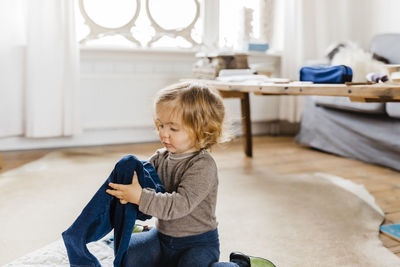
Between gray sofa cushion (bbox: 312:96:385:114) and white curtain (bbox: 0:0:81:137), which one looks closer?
gray sofa cushion (bbox: 312:96:385:114)

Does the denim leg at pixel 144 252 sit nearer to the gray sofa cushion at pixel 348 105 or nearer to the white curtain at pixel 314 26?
the gray sofa cushion at pixel 348 105

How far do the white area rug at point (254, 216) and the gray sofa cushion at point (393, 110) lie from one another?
1.54 ft

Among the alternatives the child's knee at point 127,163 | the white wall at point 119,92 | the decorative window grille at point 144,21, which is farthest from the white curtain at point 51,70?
the child's knee at point 127,163

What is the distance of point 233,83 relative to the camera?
6.63 ft

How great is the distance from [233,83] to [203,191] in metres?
1.11

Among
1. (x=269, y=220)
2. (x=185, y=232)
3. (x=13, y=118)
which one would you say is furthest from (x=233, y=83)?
(x=13, y=118)

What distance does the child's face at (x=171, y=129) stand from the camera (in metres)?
1.01

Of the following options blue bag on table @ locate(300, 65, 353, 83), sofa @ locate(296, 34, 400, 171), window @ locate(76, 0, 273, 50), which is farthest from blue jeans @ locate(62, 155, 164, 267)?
window @ locate(76, 0, 273, 50)

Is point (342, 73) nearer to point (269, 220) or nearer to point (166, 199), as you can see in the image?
point (269, 220)

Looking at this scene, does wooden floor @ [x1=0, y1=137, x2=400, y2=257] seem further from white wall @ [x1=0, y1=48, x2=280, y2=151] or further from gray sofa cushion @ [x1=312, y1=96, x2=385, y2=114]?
gray sofa cushion @ [x1=312, y1=96, x2=385, y2=114]

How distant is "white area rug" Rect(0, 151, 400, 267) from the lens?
49.9 inches

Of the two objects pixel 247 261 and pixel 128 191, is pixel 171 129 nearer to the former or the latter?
pixel 128 191

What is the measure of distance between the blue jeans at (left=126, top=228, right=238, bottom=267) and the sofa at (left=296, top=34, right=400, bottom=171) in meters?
1.61

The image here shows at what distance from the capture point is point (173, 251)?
1039mm
